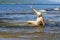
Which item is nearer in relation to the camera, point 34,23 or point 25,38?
point 25,38

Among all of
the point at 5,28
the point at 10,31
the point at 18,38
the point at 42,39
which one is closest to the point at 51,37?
the point at 42,39

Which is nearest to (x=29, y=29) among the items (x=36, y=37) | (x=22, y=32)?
(x=22, y=32)

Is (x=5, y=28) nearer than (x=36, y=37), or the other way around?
(x=36, y=37)

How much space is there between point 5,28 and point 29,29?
133 cm

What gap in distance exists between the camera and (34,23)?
56.4 feet

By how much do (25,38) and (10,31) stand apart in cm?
232

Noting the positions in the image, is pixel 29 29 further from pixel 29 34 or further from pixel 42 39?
pixel 42 39

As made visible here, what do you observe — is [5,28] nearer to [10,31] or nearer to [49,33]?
[10,31]

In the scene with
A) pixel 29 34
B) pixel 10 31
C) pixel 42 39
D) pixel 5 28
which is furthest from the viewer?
pixel 5 28

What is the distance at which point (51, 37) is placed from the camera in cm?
1339

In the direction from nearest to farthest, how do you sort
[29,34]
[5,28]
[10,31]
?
[29,34] → [10,31] → [5,28]

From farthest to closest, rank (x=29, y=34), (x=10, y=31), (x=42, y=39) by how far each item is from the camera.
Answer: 1. (x=10, y=31)
2. (x=29, y=34)
3. (x=42, y=39)

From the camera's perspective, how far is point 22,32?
14836mm

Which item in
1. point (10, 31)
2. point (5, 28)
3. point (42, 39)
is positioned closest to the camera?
point (42, 39)
